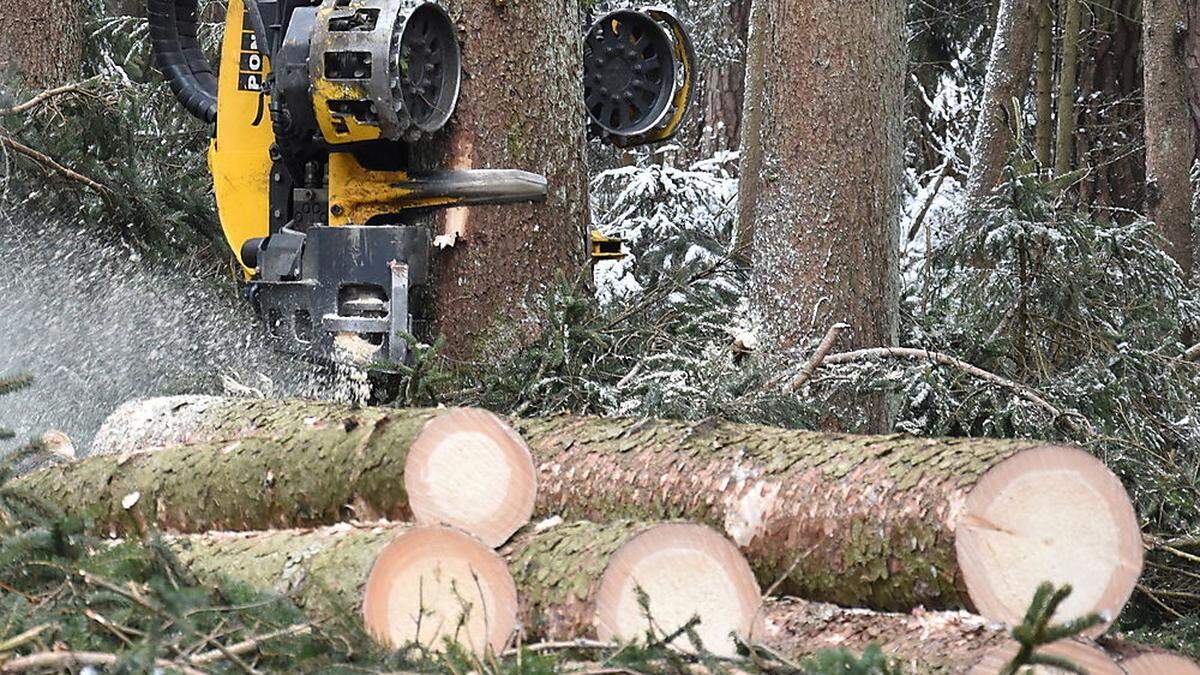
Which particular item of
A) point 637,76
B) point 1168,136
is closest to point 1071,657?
point 637,76

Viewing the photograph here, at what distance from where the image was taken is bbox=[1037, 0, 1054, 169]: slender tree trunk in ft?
41.7

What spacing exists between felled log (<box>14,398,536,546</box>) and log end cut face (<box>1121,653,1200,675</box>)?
5.15ft

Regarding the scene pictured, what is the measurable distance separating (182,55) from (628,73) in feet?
7.14

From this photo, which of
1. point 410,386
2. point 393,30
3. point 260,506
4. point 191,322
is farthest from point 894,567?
point 191,322

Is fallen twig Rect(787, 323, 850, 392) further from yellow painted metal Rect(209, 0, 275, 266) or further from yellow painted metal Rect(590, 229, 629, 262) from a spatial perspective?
yellow painted metal Rect(209, 0, 275, 266)

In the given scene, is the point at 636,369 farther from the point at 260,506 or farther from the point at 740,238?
the point at 740,238

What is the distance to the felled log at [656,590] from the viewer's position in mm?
3592

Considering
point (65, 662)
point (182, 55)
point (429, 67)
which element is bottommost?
point (65, 662)

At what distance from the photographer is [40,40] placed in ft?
29.0

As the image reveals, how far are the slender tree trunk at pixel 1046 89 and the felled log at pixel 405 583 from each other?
10056 mm

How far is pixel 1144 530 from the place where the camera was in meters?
5.19

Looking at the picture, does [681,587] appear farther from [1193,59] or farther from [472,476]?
[1193,59]

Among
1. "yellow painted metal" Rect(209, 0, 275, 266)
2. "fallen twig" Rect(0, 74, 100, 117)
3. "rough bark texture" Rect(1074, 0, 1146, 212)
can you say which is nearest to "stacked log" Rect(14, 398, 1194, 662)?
"yellow painted metal" Rect(209, 0, 275, 266)

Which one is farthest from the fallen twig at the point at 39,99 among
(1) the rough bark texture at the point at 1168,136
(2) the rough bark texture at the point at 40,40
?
(1) the rough bark texture at the point at 1168,136
